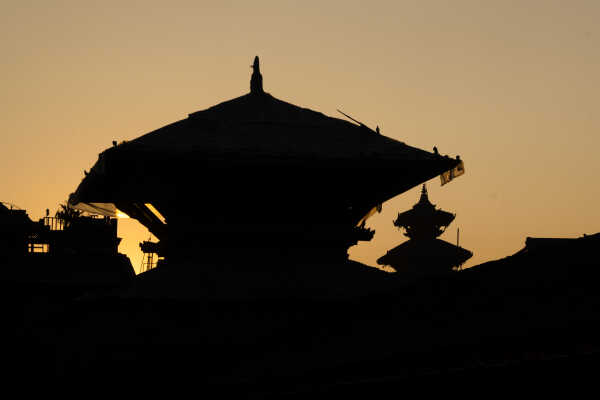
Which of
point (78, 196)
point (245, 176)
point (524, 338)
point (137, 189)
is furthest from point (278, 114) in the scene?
point (524, 338)

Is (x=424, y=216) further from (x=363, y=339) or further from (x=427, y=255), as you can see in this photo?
(x=363, y=339)

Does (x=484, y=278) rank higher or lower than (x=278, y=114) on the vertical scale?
lower

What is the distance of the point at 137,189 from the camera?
10680 mm

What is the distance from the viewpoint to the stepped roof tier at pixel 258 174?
987cm

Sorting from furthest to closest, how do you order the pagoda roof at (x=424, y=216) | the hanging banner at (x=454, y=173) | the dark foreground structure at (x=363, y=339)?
the pagoda roof at (x=424, y=216)
the hanging banner at (x=454, y=173)
the dark foreground structure at (x=363, y=339)

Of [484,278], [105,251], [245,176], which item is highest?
[105,251]

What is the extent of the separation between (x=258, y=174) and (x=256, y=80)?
2234 millimetres

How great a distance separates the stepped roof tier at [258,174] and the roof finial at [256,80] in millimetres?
417

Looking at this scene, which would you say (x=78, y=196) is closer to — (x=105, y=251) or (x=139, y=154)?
(x=139, y=154)

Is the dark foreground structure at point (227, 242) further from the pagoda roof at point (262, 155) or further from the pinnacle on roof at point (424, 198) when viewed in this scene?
the pinnacle on roof at point (424, 198)

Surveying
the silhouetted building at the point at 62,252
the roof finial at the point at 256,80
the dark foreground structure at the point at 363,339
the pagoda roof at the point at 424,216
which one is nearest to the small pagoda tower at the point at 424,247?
the pagoda roof at the point at 424,216

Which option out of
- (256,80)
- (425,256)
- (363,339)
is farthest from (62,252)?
(363,339)

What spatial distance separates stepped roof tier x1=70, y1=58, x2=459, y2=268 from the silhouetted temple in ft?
0.04

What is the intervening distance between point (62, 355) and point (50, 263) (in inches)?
1239
